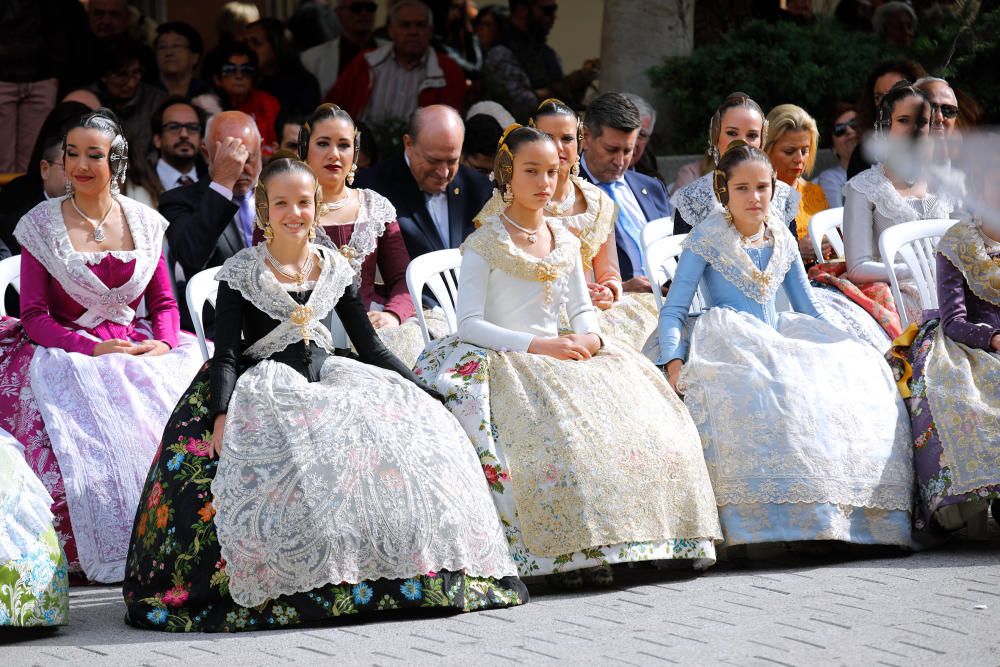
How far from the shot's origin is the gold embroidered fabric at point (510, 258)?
5.42m

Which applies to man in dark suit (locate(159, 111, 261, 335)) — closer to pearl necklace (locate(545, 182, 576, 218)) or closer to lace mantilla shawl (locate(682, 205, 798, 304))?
pearl necklace (locate(545, 182, 576, 218))

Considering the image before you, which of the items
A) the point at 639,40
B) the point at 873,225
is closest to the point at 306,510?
the point at 873,225

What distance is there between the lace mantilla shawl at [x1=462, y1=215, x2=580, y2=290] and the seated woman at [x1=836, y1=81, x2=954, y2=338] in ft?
5.29

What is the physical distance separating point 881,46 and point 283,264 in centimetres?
573

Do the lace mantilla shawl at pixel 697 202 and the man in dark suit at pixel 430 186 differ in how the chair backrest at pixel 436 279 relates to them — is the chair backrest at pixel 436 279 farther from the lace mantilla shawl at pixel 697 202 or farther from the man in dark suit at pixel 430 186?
the lace mantilla shawl at pixel 697 202

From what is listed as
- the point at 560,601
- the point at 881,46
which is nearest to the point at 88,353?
the point at 560,601

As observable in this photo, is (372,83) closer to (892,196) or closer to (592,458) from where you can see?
(892,196)

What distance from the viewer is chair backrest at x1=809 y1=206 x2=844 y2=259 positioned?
6.88 metres

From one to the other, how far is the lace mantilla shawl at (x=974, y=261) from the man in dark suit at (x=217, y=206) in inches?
112

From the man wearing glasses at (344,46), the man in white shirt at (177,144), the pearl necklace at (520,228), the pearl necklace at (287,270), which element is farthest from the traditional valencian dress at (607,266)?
the man wearing glasses at (344,46)

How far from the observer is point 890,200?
22.4 ft

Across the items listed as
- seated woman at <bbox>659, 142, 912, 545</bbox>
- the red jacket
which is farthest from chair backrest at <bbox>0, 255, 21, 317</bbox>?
the red jacket

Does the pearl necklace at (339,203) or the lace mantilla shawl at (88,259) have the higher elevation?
the pearl necklace at (339,203)

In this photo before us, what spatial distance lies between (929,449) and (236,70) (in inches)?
201
